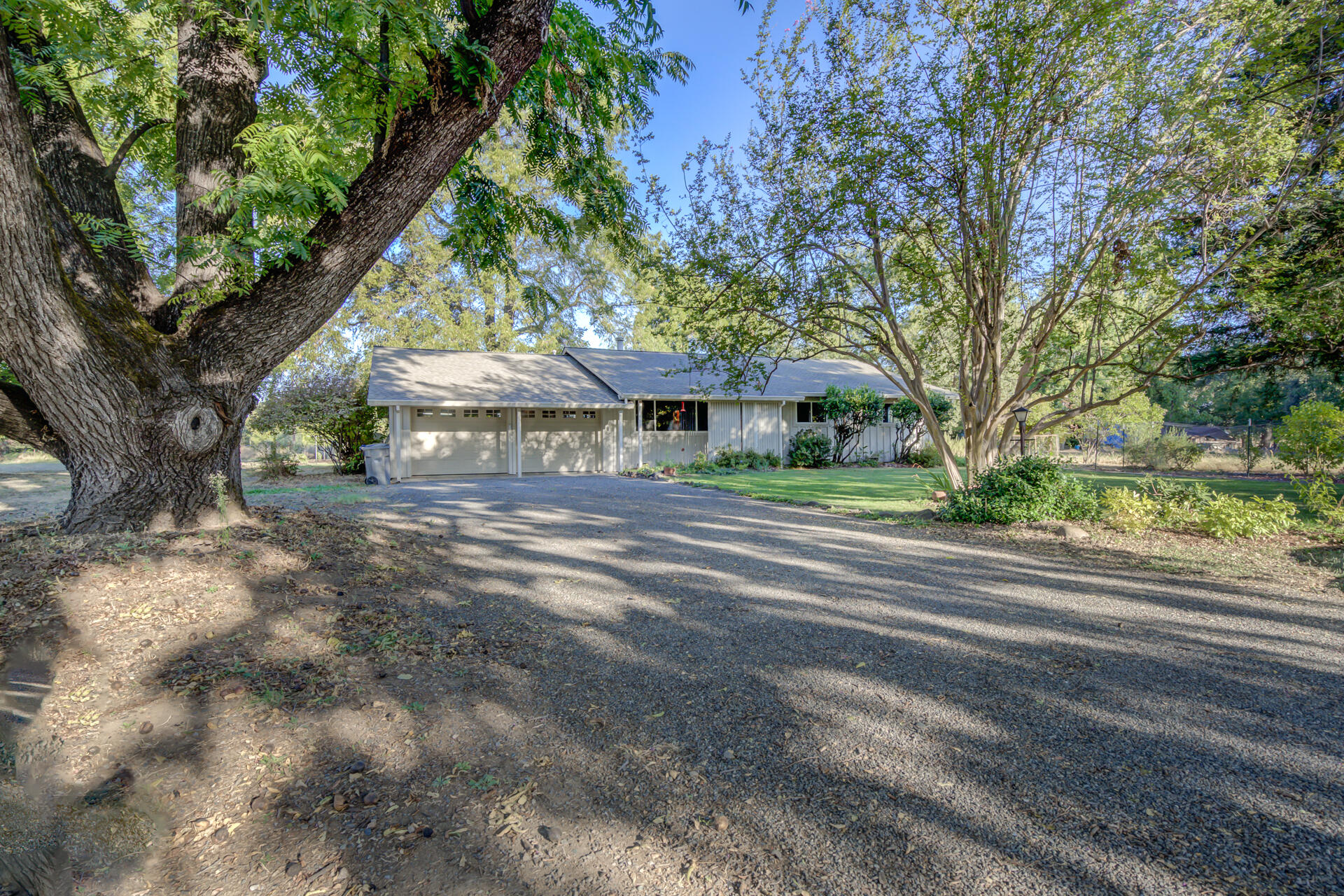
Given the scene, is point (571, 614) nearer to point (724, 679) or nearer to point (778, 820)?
point (724, 679)

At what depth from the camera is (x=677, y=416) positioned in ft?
62.3

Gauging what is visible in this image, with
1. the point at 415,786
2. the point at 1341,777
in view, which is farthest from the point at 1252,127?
the point at 415,786

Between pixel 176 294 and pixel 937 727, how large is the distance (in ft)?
20.0

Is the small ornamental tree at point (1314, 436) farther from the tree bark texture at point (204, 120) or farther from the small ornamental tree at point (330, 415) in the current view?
the small ornamental tree at point (330, 415)

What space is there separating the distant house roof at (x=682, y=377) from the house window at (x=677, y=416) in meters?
0.72

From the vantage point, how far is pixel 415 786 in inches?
88.0

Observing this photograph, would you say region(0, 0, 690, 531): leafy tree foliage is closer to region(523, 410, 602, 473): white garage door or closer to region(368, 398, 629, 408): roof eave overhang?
region(368, 398, 629, 408): roof eave overhang

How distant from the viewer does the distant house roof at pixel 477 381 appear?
1511 centimetres

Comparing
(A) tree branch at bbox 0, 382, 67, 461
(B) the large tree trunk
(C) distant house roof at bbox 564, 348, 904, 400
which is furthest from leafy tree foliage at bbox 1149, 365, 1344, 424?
(A) tree branch at bbox 0, 382, 67, 461

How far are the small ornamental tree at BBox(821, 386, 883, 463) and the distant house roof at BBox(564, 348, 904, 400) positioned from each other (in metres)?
0.81

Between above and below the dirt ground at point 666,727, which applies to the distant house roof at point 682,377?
above

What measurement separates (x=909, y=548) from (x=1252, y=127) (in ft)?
20.1

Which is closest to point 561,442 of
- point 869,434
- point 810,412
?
point 810,412

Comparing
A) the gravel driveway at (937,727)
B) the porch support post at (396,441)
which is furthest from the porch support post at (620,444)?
the gravel driveway at (937,727)
